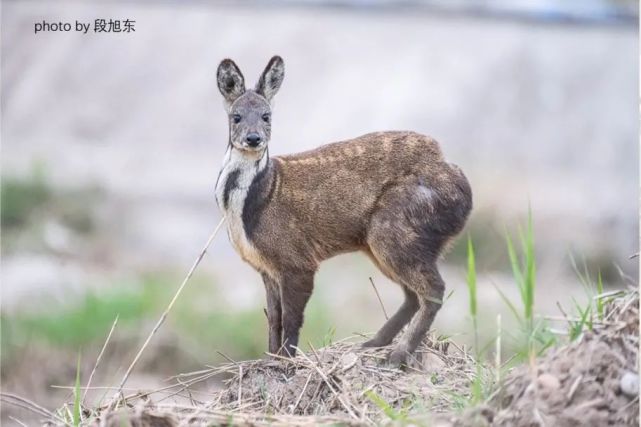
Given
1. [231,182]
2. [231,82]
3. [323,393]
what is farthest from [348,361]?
[231,82]

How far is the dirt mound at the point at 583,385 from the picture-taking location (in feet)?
18.5

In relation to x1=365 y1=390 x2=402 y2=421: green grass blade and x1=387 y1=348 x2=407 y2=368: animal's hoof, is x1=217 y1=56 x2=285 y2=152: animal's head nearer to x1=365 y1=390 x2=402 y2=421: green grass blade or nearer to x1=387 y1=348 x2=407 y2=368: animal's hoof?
x1=387 y1=348 x2=407 y2=368: animal's hoof

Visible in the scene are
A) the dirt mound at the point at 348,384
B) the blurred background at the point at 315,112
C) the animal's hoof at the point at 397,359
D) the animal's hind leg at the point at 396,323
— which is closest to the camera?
the dirt mound at the point at 348,384

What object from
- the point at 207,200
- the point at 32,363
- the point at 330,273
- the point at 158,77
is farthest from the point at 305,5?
the point at 32,363

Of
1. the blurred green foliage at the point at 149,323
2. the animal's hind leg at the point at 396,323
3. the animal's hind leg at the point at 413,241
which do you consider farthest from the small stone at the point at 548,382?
the blurred green foliage at the point at 149,323

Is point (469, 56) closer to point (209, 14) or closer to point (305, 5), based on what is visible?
point (305, 5)

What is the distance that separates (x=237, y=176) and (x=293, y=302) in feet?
3.04

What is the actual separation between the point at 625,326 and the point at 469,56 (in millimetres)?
15963

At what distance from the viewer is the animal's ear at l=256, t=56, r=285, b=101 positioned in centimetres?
816

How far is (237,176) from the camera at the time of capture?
8.04 m

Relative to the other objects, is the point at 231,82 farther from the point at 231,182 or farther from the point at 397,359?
the point at 397,359

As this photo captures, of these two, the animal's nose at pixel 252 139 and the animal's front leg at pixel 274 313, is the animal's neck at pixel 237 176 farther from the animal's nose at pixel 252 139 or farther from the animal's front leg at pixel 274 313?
the animal's front leg at pixel 274 313

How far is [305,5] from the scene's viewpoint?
71.5 ft

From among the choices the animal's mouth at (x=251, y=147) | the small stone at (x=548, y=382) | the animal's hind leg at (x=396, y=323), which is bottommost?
the animal's hind leg at (x=396, y=323)
